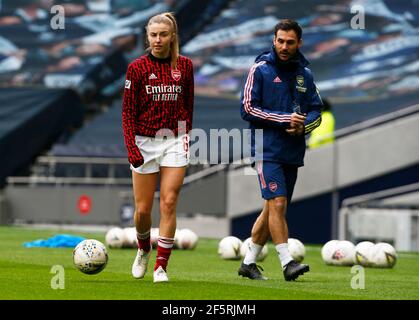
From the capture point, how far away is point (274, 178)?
9.77 meters

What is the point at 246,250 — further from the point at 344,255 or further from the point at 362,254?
the point at 362,254

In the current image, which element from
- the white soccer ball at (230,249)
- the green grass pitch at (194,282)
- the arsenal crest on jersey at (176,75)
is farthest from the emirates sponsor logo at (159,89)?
the white soccer ball at (230,249)

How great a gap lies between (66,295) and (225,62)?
21.3 m

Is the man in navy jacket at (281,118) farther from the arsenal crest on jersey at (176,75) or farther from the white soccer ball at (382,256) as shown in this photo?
the white soccer ball at (382,256)

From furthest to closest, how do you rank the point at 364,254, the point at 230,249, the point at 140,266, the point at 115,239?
the point at 115,239, the point at 230,249, the point at 364,254, the point at 140,266

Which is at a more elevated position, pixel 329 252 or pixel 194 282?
pixel 329 252

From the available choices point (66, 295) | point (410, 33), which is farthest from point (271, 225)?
point (410, 33)

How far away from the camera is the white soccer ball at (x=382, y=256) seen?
40.4 ft

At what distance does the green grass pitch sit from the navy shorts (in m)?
0.74

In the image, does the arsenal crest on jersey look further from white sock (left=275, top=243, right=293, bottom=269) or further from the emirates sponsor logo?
white sock (left=275, top=243, right=293, bottom=269)

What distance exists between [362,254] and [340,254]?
0.33 m

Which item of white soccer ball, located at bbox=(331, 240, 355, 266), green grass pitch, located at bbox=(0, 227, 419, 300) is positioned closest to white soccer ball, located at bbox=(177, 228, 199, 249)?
green grass pitch, located at bbox=(0, 227, 419, 300)

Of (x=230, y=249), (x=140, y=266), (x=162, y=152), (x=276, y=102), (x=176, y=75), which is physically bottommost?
(x=140, y=266)

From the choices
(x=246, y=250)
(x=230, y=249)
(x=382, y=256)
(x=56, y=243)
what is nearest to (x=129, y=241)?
(x=56, y=243)
